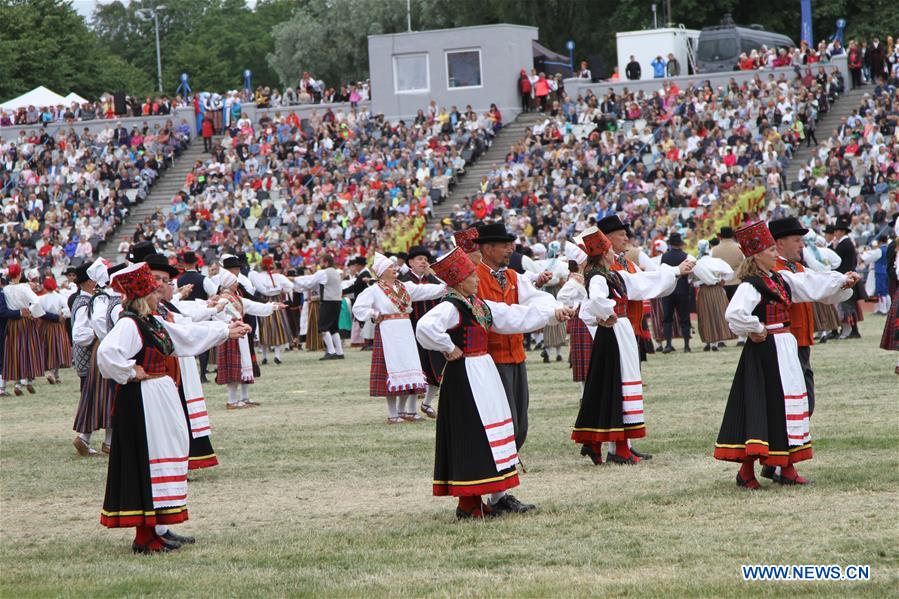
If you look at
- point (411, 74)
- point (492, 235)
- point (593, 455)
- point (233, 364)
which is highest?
point (411, 74)

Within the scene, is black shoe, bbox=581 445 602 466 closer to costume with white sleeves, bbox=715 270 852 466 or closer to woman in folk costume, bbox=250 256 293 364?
costume with white sleeves, bbox=715 270 852 466

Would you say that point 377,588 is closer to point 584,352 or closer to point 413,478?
point 413,478

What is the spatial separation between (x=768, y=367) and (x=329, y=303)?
17.4 m

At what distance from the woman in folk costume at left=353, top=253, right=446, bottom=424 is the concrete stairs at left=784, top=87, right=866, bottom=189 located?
18822 millimetres

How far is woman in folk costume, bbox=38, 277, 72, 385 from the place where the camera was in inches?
901

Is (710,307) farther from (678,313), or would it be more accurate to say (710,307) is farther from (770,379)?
(770,379)

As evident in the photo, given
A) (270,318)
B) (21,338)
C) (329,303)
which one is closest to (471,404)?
(21,338)

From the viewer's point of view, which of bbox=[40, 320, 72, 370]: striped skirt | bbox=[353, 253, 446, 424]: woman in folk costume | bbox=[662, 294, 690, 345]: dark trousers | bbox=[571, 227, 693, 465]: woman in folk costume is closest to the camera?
bbox=[571, 227, 693, 465]: woman in folk costume

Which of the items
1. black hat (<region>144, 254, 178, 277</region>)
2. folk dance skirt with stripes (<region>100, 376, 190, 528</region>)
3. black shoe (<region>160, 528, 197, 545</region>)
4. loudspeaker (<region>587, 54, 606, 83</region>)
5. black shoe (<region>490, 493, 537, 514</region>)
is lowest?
black shoe (<region>160, 528, 197, 545</region>)

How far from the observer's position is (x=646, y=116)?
37.2m

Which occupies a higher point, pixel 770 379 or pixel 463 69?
pixel 463 69

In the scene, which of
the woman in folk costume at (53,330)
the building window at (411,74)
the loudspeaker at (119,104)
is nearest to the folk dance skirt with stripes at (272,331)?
the woman in folk costume at (53,330)

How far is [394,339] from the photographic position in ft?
50.0

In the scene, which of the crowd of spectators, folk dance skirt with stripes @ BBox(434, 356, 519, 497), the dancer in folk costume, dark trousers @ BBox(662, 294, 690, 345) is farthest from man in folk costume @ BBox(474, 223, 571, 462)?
the crowd of spectators
